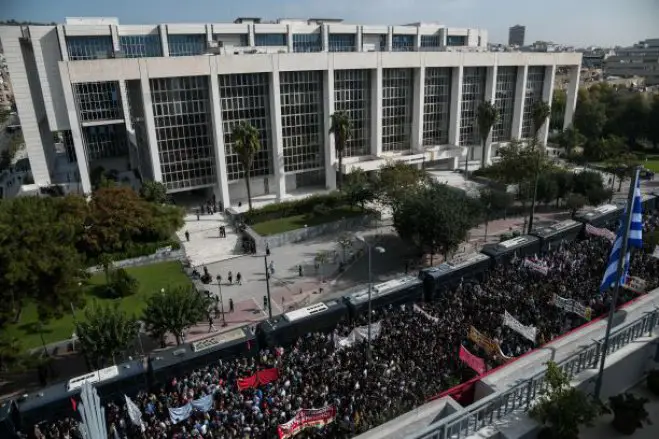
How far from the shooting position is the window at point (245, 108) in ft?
168

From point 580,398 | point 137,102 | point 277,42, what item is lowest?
point 580,398

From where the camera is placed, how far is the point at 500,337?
74.8ft

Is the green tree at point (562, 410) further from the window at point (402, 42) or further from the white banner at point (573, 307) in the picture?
the window at point (402, 42)

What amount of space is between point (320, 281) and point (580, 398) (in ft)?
84.9

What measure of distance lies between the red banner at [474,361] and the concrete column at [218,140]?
124 feet

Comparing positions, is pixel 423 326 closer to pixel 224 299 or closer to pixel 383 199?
pixel 224 299

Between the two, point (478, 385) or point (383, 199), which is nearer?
point (478, 385)

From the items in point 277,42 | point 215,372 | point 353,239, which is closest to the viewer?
point 215,372

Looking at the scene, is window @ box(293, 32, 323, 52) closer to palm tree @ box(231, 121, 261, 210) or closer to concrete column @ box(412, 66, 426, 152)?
concrete column @ box(412, 66, 426, 152)

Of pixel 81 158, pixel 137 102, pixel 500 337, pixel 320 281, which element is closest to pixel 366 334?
pixel 500 337

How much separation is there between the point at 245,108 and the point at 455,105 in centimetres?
3198

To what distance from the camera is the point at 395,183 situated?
4409 cm

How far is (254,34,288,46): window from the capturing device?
265 feet

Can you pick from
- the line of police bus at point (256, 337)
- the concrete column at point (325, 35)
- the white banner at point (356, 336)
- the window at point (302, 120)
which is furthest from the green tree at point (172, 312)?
the concrete column at point (325, 35)
